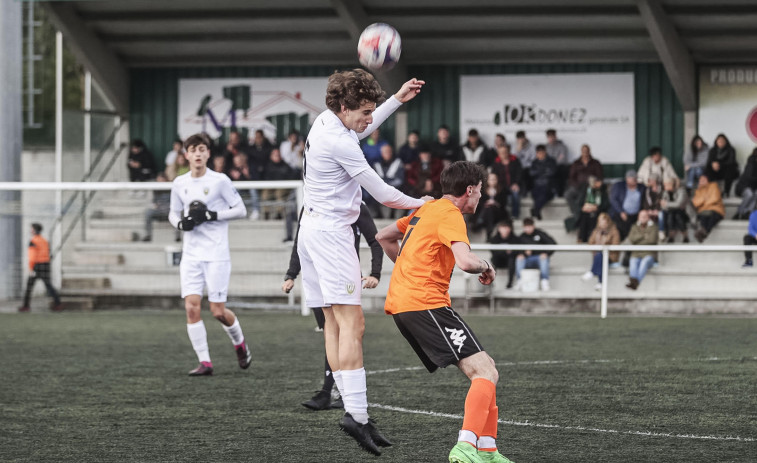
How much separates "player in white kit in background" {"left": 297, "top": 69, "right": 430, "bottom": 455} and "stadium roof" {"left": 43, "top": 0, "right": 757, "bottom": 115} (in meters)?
12.4

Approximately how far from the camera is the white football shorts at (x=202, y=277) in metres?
9.34

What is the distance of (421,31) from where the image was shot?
64.7 feet

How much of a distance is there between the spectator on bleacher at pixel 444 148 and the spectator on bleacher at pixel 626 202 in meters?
2.78

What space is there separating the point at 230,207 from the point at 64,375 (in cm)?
194

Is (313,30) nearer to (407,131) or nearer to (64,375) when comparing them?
(407,131)

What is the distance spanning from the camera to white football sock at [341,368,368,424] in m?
5.81

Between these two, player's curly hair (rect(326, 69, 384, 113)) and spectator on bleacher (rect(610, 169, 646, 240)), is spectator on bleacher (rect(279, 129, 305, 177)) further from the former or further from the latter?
player's curly hair (rect(326, 69, 384, 113))

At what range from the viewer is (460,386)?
27.6ft

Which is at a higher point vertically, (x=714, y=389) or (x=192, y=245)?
(x=192, y=245)

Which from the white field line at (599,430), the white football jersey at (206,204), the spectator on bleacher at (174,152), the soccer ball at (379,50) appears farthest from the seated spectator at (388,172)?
the soccer ball at (379,50)

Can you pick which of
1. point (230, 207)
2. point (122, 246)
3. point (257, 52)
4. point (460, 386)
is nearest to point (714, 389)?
point (460, 386)

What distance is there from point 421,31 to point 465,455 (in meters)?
15.4

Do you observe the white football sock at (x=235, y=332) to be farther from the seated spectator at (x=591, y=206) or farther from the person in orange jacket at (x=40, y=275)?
the seated spectator at (x=591, y=206)

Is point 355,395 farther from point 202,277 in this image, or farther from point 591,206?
point 591,206
